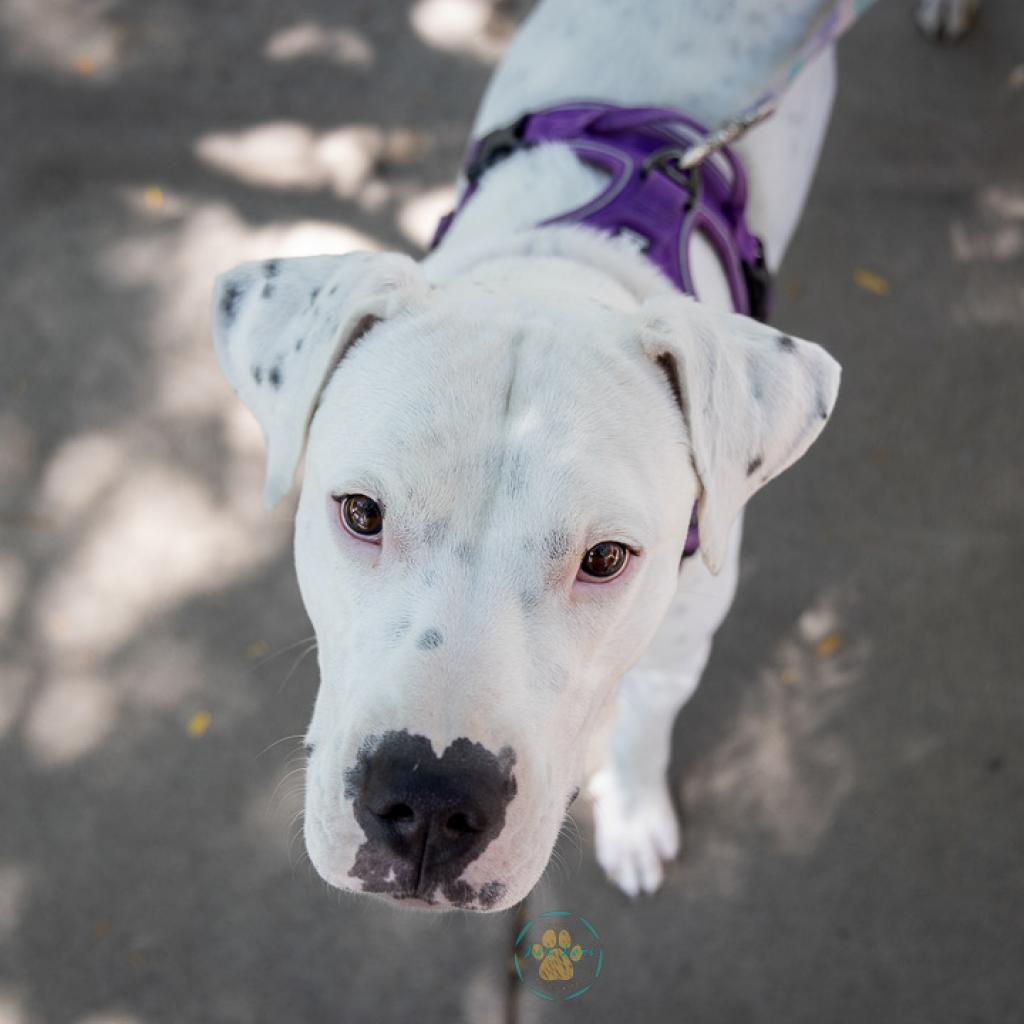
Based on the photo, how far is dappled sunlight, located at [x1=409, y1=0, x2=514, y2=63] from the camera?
4918 mm

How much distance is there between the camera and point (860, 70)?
479 centimetres

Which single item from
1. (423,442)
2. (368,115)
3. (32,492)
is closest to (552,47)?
(368,115)

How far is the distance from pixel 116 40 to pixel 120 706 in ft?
10.4

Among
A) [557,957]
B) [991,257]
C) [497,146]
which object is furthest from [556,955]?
[991,257]

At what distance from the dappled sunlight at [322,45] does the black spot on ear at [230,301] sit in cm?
287

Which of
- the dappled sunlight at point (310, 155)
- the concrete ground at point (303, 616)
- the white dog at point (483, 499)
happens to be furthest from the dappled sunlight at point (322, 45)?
the white dog at point (483, 499)

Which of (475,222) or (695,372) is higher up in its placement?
(695,372)

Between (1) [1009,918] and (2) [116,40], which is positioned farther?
(2) [116,40]

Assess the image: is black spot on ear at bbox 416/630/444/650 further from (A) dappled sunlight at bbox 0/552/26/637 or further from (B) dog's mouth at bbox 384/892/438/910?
(A) dappled sunlight at bbox 0/552/26/637

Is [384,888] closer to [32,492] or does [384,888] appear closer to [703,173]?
[703,173]

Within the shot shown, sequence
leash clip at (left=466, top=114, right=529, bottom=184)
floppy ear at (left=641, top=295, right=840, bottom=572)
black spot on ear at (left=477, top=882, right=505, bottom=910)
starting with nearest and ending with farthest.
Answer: black spot on ear at (left=477, top=882, right=505, bottom=910)
floppy ear at (left=641, top=295, right=840, bottom=572)
leash clip at (left=466, top=114, right=529, bottom=184)

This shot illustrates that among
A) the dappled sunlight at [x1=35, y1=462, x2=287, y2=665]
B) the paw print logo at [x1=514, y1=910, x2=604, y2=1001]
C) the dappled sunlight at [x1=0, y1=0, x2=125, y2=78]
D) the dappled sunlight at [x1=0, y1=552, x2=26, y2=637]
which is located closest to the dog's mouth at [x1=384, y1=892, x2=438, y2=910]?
the paw print logo at [x1=514, y1=910, x2=604, y2=1001]

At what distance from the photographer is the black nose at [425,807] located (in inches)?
71.1

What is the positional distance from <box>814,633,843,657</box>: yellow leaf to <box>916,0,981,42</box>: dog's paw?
2.88m
